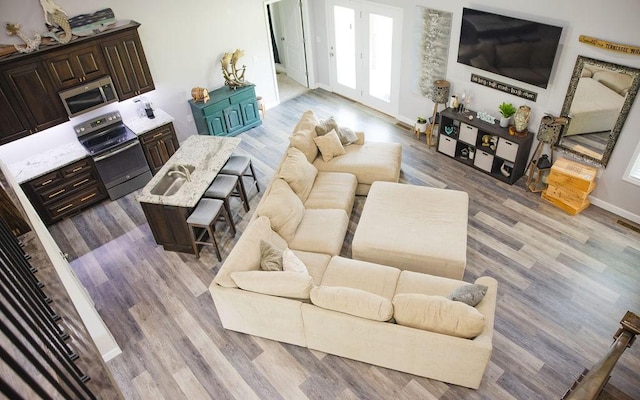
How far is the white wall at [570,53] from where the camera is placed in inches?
183

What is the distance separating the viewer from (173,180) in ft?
17.5

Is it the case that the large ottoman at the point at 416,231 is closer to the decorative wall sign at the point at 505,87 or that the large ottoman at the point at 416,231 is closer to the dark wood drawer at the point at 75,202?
the decorative wall sign at the point at 505,87

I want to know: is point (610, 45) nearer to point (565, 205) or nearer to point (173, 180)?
point (565, 205)

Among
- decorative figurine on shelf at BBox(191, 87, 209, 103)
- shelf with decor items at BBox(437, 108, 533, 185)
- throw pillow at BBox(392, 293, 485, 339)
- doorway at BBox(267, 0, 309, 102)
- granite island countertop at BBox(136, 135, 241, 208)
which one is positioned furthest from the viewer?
doorway at BBox(267, 0, 309, 102)

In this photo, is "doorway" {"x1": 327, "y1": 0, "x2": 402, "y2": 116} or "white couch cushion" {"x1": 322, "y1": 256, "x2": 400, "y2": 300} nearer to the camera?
"white couch cushion" {"x1": 322, "y1": 256, "x2": 400, "y2": 300}

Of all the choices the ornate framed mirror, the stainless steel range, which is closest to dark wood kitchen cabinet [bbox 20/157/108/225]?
the stainless steel range

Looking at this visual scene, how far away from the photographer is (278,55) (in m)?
10.0

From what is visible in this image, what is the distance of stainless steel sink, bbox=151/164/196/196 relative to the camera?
5.14 meters

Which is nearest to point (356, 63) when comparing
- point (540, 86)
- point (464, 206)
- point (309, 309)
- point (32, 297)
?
point (540, 86)

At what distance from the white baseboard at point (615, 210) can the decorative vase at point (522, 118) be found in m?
1.30

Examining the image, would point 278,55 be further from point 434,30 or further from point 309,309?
point 309,309

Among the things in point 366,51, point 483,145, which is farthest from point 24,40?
point 483,145

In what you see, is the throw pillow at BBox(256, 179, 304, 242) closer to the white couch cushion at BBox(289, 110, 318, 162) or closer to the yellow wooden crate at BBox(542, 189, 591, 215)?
the white couch cushion at BBox(289, 110, 318, 162)

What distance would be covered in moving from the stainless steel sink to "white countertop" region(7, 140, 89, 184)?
1.50m
